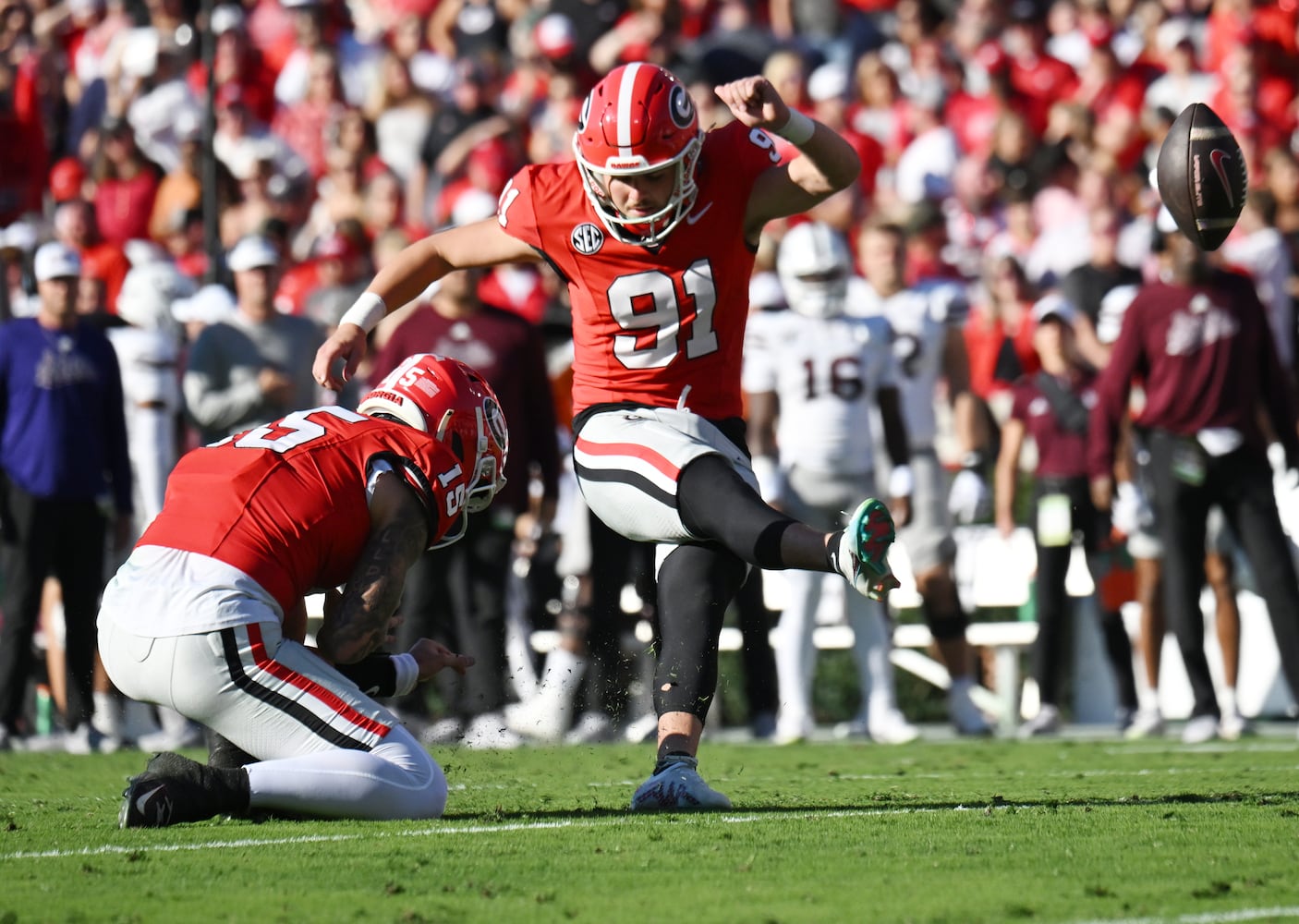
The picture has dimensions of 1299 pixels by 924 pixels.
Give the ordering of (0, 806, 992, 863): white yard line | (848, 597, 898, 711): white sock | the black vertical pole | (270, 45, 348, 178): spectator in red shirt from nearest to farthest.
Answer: (0, 806, 992, 863): white yard line
(848, 597, 898, 711): white sock
the black vertical pole
(270, 45, 348, 178): spectator in red shirt

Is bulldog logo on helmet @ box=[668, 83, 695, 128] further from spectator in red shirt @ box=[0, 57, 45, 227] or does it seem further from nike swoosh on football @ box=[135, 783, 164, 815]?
spectator in red shirt @ box=[0, 57, 45, 227]

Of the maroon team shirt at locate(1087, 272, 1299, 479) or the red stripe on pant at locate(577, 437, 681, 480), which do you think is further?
the maroon team shirt at locate(1087, 272, 1299, 479)

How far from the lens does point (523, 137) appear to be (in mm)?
14523

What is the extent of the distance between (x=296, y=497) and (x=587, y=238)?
49.2 inches

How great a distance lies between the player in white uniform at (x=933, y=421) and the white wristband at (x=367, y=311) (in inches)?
177

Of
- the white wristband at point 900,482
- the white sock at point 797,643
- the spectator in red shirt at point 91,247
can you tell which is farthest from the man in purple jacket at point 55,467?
the white wristband at point 900,482

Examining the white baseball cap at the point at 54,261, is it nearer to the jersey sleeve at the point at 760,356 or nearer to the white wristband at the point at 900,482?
the jersey sleeve at the point at 760,356

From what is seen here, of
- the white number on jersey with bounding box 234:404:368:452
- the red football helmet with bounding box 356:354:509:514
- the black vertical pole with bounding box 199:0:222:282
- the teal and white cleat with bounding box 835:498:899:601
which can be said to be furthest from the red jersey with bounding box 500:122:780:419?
the black vertical pole with bounding box 199:0:222:282

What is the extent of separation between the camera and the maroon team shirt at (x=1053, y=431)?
10031mm

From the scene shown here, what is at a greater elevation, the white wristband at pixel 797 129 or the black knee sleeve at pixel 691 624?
the white wristband at pixel 797 129

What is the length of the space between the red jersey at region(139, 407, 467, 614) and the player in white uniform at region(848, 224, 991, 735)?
16.3ft

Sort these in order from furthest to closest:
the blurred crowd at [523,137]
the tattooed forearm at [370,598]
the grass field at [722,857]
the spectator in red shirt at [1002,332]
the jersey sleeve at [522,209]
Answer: the spectator in red shirt at [1002,332]
the blurred crowd at [523,137]
the jersey sleeve at [522,209]
the tattooed forearm at [370,598]
the grass field at [722,857]

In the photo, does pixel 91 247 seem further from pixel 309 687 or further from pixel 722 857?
pixel 722 857

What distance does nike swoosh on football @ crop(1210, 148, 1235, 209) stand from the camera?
663 cm
